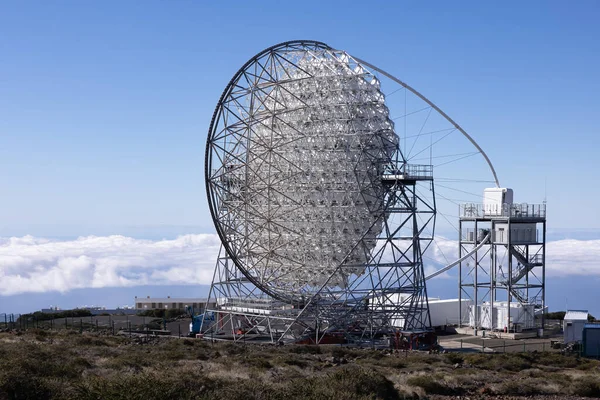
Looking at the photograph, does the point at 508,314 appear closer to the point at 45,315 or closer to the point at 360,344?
the point at 360,344

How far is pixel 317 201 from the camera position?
38531 mm

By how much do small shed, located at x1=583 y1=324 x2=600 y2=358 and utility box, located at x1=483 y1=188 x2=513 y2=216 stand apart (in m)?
10.8

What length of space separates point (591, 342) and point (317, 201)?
548 inches

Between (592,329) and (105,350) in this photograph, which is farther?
(592,329)

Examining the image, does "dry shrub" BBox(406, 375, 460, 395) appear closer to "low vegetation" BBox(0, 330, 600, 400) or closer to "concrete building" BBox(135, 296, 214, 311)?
"low vegetation" BBox(0, 330, 600, 400)

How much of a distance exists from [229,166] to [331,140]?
5837mm

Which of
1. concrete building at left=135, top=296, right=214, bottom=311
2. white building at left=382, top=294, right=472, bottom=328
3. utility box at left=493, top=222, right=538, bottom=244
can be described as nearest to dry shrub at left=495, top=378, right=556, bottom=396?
utility box at left=493, top=222, right=538, bottom=244

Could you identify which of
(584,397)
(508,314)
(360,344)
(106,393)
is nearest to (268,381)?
(106,393)

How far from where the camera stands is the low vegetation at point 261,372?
18.3 metres

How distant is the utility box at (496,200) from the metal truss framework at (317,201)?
729 centimetres

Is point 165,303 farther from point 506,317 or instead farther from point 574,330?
point 574,330

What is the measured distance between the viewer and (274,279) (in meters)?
40.9

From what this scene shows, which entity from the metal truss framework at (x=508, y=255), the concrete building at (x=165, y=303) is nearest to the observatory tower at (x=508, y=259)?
the metal truss framework at (x=508, y=255)

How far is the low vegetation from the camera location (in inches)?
721
